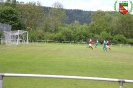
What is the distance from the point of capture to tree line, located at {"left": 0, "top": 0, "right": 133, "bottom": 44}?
83.5 metres

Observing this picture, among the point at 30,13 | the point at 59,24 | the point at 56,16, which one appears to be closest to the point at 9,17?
the point at 30,13

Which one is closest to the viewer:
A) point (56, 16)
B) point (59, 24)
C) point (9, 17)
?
point (9, 17)

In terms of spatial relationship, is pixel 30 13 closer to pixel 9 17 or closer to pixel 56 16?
pixel 9 17

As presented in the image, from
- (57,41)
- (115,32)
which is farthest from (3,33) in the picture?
(115,32)

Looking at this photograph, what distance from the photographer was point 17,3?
327 ft

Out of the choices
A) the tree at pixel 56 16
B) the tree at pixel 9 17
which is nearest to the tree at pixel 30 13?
the tree at pixel 56 16

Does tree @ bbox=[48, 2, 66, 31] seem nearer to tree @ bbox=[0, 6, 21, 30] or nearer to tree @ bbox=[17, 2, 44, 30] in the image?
tree @ bbox=[17, 2, 44, 30]

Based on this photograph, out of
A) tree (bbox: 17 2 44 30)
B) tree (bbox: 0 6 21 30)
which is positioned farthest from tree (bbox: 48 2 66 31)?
tree (bbox: 0 6 21 30)

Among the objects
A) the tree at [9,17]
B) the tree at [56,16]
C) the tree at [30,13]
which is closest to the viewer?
the tree at [9,17]

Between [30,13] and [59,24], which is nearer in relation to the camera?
[30,13]

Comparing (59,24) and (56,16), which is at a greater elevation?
(56,16)

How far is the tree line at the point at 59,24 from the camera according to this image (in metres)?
83.5

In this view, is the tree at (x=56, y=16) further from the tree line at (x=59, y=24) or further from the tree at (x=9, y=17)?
the tree at (x=9, y=17)

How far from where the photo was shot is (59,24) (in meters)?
97.9
